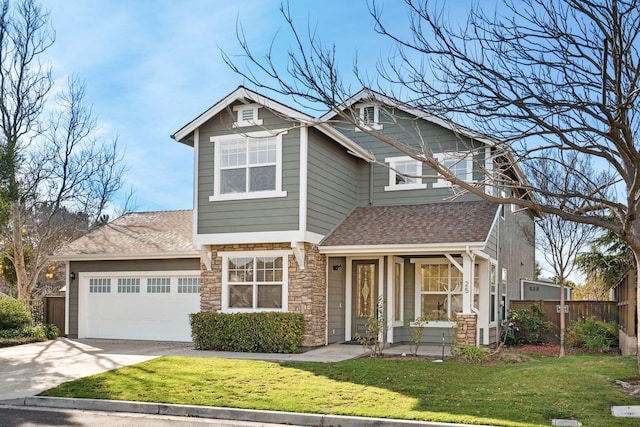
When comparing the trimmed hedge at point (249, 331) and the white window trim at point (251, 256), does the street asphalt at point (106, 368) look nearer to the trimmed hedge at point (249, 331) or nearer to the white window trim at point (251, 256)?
the trimmed hedge at point (249, 331)

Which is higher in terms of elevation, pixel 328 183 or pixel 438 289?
pixel 328 183

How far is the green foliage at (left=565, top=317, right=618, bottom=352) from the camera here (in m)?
17.8

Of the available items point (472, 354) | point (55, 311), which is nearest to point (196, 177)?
point (472, 354)

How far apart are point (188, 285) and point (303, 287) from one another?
4.75 m

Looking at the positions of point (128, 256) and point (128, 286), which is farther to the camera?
point (128, 286)

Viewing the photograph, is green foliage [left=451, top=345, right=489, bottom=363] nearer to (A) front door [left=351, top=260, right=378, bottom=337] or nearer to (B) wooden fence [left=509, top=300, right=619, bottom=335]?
(A) front door [left=351, top=260, right=378, bottom=337]

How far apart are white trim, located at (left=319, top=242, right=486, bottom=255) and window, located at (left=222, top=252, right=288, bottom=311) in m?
1.29

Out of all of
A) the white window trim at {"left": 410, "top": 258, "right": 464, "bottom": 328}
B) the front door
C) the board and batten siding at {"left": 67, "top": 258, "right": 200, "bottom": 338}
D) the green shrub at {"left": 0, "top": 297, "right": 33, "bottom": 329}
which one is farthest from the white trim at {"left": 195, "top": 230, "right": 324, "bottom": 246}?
the green shrub at {"left": 0, "top": 297, "right": 33, "bottom": 329}

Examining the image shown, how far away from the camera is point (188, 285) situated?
19.8m

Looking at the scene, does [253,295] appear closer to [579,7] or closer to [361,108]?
[361,108]

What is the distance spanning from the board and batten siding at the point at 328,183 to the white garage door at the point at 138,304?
4510mm

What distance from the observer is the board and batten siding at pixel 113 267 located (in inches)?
780

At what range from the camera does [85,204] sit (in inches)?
1323

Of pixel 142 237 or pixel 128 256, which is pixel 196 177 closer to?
pixel 128 256
